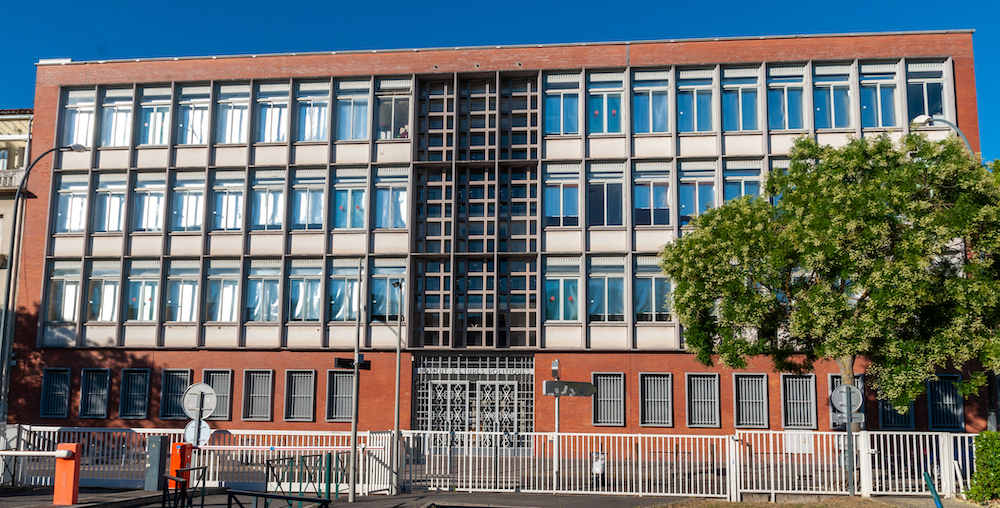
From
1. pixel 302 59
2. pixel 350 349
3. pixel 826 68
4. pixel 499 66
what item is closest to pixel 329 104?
pixel 302 59

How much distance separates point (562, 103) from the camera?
33.2 metres

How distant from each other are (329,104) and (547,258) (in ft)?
34.3

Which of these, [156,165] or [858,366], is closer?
[858,366]

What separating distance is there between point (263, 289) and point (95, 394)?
24.8 ft

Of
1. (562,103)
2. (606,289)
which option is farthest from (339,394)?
(562,103)

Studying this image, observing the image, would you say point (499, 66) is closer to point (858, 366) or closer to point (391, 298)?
point (391, 298)

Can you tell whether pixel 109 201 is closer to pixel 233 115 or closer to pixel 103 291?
pixel 103 291

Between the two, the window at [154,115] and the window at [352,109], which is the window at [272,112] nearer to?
the window at [352,109]

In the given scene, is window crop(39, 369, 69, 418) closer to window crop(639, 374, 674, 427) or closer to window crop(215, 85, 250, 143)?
window crop(215, 85, 250, 143)

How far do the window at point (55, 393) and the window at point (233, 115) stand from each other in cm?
1092

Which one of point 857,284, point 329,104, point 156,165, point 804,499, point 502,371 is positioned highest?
point 329,104

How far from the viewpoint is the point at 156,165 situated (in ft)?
112

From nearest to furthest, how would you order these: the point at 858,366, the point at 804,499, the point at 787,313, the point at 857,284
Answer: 1. the point at 804,499
2. the point at 857,284
3. the point at 787,313
4. the point at 858,366

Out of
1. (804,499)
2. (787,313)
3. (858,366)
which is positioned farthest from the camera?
(858,366)
